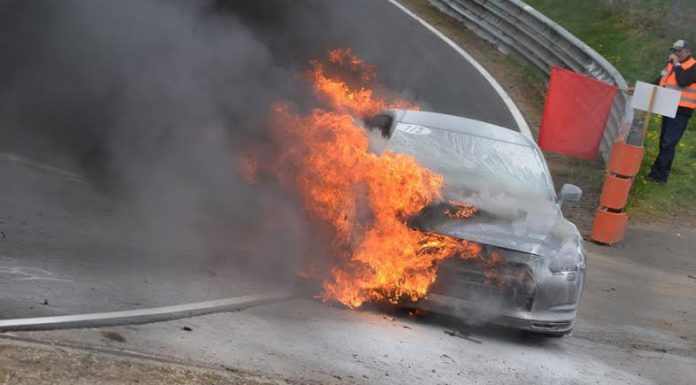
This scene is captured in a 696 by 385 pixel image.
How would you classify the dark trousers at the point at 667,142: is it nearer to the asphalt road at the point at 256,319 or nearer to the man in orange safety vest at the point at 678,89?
the man in orange safety vest at the point at 678,89

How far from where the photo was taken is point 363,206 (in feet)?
27.0

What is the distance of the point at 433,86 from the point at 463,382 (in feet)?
40.7

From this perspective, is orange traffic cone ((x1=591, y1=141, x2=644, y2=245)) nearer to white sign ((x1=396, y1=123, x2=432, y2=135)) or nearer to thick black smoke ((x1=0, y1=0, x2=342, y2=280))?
white sign ((x1=396, y1=123, x2=432, y2=135))

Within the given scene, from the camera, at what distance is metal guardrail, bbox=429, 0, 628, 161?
16.6 meters

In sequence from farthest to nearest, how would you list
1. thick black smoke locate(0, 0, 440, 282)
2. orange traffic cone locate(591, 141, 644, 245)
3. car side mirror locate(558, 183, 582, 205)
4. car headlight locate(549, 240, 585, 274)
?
orange traffic cone locate(591, 141, 644, 245) → thick black smoke locate(0, 0, 440, 282) → car side mirror locate(558, 183, 582, 205) → car headlight locate(549, 240, 585, 274)

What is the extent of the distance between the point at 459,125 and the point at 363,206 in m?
2.27

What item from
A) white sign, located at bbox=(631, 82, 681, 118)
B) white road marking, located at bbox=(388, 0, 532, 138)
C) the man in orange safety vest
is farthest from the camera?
white road marking, located at bbox=(388, 0, 532, 138)

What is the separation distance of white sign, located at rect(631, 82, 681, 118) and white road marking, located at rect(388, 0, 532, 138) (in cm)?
240

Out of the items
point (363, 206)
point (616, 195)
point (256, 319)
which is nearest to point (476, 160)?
point (363, 206)

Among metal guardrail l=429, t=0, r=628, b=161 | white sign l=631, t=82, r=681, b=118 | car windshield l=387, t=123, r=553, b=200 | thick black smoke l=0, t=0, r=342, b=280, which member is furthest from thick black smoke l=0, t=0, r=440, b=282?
metal guardrail l=429, t=0, r=628, b=161

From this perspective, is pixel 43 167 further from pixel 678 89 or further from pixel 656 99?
pixel 678 89

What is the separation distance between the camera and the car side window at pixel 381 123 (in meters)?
9.78

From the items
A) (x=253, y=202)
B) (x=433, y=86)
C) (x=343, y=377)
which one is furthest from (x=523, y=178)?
(x=433, y=86)

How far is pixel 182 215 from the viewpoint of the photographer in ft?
31.6
